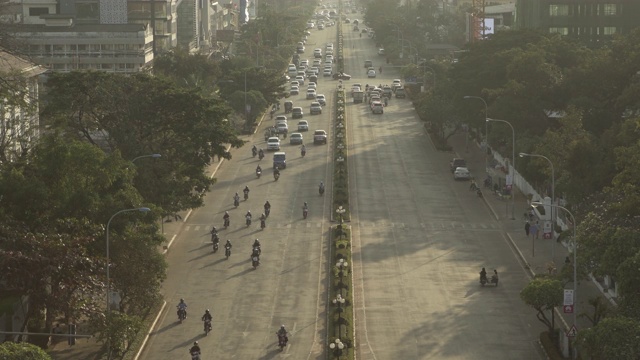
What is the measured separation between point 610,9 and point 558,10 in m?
6.06

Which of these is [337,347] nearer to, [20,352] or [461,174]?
[20,352]

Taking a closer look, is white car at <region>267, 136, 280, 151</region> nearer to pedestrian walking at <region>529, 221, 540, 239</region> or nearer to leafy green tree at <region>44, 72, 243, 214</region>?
leafy green tree at <region>44, 72, 243, 214</region>

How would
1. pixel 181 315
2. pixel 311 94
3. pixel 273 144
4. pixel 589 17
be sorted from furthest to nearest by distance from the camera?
pixel 311 94 < pixel 589 17 < pixel 273 144 < pixel 181 315

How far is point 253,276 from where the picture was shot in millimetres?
71000

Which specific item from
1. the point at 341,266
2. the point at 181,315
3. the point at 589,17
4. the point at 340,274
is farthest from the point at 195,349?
the point at 589,17

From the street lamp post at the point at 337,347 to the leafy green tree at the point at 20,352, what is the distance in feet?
52.6

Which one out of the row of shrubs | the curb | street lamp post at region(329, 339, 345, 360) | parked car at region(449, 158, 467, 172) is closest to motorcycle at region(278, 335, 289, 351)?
the row of shrubs

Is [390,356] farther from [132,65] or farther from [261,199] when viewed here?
[132,65]

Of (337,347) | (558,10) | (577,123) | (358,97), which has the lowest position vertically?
(337,347)

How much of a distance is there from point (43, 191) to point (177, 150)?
23.7 m

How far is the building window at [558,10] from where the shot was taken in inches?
6156

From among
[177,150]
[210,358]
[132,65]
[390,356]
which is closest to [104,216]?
[210,358]

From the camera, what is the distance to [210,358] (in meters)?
55.7

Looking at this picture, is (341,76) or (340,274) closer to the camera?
(340,274)
